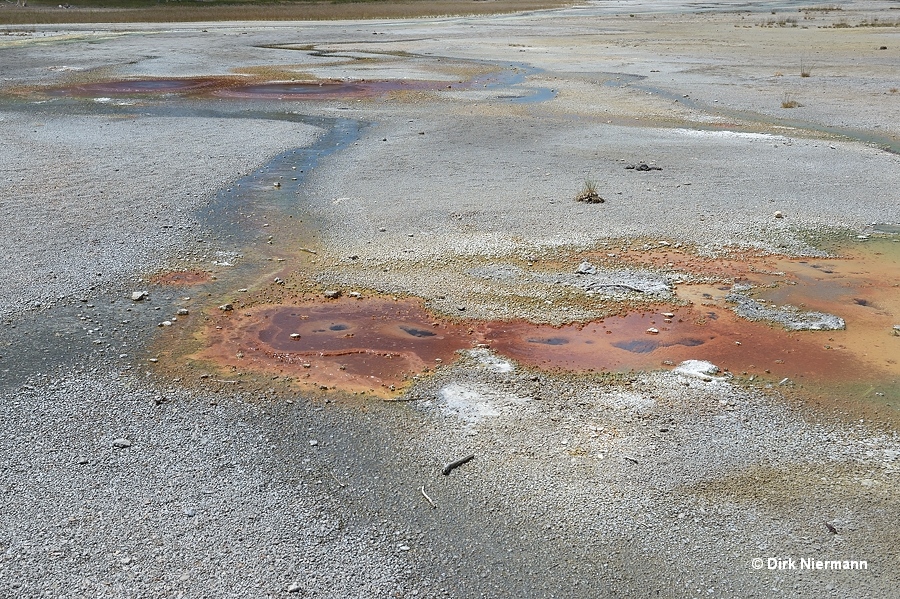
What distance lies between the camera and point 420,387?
5.78m

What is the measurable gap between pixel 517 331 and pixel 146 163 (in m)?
7.46

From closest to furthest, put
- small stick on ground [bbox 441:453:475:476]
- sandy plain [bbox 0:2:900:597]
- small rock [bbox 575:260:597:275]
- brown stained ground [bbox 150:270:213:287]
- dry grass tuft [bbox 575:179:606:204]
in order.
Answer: sandy plain [bbox 0:2:900:597] → small stick on ground [bbox 441:453:475:476] → brown stained ground [bbox 150:270:213:287] → small rock [bbox 575:260:597:275] → dry grass tuft [bbox 575:179:606:204]

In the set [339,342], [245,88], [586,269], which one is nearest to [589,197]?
[586,269]

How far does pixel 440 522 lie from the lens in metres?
4.40

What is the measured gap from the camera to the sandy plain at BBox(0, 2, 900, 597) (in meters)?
4.15

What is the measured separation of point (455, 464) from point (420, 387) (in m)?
0.95

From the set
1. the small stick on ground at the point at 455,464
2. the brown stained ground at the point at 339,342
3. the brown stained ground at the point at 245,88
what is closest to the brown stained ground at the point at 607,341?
the brown stained ground at the point at 339,342

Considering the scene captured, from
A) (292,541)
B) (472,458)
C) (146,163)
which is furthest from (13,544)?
(146,163)

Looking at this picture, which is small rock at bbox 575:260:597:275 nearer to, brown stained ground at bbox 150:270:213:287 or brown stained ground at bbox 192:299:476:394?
brown stained ground at bbox 192:299:476:394

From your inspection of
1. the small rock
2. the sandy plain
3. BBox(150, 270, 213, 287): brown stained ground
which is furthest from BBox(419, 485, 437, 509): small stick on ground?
BBox(150, 270, 213, 287): brown stained ground

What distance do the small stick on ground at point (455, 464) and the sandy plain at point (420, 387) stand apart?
6 cm

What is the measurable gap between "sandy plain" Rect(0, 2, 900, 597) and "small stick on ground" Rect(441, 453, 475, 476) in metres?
0.06

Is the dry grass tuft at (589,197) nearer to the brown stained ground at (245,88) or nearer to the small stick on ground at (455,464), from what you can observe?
the small stick on ground at (455,464)

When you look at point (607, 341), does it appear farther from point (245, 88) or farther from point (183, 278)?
point (245, 88)
